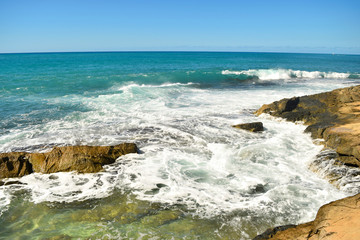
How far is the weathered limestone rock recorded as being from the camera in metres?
7.79

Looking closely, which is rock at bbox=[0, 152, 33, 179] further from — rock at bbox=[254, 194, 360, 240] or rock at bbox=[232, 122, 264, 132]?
Answer: rock at bbox=[232, 122, 264, 132]

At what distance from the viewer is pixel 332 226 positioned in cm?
385

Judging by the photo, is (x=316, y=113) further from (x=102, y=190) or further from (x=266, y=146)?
(x=102, y=190)

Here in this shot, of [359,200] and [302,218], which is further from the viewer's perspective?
[302,218]

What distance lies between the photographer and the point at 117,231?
500 cm

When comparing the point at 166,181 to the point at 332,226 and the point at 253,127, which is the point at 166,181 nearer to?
the point at 332,226

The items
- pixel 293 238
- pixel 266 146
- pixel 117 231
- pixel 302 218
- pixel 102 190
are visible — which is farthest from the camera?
pixel 266 146

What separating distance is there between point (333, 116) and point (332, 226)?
9.27 metres

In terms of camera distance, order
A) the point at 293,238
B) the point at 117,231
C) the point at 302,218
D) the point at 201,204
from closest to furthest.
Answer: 1. the point at 293,238
2. the point at 117,231
3. the point at 302,218
4. the point at 201,204

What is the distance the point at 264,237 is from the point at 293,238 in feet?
1.85

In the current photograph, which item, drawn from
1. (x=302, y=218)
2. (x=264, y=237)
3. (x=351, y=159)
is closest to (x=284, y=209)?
(x=302, y=218)

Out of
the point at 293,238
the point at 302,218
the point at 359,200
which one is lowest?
the point at 302,218

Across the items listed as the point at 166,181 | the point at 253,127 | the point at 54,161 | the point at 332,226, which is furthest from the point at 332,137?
the point at 54,161

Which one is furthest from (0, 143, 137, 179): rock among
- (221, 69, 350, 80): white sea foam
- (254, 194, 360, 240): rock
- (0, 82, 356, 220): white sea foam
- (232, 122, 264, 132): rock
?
(221, 69, 350, 80): white sea foam
